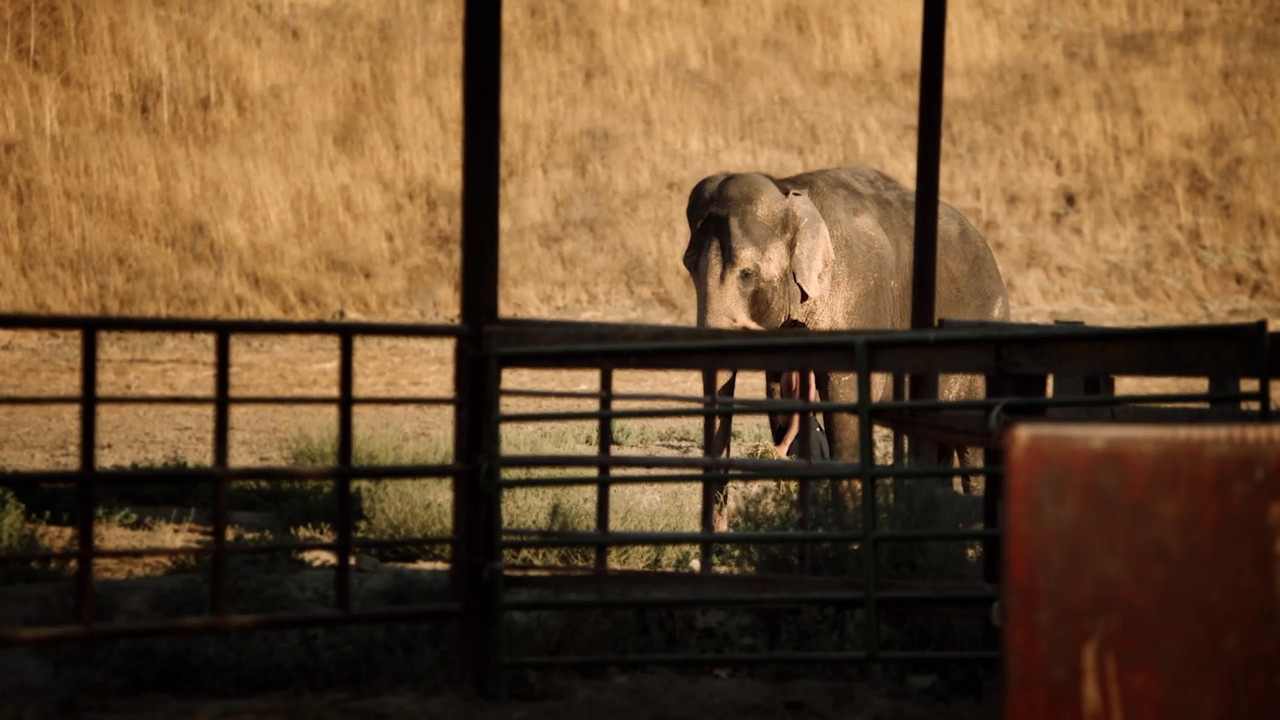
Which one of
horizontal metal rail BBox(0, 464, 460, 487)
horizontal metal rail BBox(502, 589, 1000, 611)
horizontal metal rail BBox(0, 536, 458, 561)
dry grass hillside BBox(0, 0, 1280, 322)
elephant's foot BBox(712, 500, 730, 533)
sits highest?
dry grass hillside BBox(0, 0, 1280, 322)

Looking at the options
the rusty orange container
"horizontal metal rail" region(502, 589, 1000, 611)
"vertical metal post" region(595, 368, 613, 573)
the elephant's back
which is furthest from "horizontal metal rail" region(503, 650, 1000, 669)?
the elephant's back

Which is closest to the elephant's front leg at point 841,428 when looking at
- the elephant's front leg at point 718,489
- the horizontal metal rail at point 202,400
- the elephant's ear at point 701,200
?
the elephant's front leg at point 718,489

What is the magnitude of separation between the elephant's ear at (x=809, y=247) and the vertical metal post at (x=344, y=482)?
588 centimetres

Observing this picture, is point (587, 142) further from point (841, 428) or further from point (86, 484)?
point (86, 484)

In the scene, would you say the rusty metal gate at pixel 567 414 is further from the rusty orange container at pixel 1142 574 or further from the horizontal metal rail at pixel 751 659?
the rusty orange container at pixel 1142 574

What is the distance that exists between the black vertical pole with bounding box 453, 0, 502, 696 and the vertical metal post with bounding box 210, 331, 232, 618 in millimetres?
702

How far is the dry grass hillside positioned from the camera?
2527cm

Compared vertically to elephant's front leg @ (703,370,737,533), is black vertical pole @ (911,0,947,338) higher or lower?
higher

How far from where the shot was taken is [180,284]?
2497 cm

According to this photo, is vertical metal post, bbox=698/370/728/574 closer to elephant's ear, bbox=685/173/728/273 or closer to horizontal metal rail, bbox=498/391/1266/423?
horizontal metal rail, bbox=498/391/1266/423

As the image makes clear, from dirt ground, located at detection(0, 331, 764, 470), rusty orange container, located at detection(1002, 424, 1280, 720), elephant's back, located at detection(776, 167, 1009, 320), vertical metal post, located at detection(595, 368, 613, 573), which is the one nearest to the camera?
rusty orange container, located at detection(1002, 424, 1280, 720)

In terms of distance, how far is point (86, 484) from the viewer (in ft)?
14.4

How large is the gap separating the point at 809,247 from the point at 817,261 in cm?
14

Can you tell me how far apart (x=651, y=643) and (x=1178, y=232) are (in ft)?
85.0
